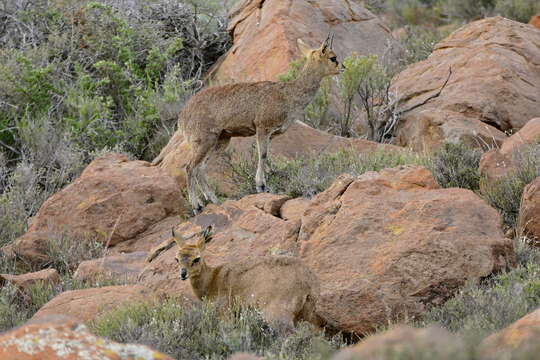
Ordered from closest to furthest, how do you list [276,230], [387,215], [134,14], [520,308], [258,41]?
[520,308] < [387,215] < [276,230] < [258,41] < [134,14]

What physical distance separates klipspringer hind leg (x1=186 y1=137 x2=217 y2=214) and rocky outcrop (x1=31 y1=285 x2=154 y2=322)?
2.51 meters

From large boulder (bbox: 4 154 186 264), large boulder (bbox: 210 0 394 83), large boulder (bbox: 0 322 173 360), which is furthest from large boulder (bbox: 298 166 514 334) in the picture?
large boulder (bbox: 210 0 394 83)

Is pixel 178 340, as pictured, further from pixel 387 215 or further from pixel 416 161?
pixel 416 161

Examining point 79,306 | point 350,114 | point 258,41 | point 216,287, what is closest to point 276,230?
point 216,287

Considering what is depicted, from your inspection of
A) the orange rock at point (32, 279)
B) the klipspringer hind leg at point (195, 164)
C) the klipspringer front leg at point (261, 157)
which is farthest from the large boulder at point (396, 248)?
the orange rock at point (32, 279)

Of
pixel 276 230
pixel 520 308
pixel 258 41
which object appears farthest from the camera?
pixel 258 41

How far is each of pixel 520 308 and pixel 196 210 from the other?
5460 mm

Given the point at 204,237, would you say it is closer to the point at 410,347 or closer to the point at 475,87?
the point at 410,347

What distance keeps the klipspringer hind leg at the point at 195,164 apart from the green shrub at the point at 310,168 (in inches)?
41.0

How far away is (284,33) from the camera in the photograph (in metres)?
17.5

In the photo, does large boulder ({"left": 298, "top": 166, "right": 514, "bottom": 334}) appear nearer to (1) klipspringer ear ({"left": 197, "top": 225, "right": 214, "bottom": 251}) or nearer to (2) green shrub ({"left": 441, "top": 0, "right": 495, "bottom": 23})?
(1) klipspringer ear ({"left": 197, "top": 225, "right": 214, "bottom": 251})

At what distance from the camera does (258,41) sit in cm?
1797

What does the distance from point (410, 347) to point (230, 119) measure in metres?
8.66

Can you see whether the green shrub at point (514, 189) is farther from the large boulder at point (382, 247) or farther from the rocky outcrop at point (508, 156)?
the large boulder at point (382, 247)
